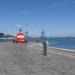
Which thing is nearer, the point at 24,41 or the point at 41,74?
the point at 41,74

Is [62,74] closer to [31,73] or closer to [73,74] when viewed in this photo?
[73,74]

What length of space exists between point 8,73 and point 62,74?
11.1 feet

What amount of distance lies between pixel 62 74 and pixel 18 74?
2.69 metres

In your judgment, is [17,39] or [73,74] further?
[17,39]

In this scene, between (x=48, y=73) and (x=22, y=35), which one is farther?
(x=22, y=35)

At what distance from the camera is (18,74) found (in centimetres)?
1443

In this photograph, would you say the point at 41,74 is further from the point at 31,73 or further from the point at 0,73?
the point at 0,73

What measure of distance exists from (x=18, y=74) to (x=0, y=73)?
1202 millimetres

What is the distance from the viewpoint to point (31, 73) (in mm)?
14828

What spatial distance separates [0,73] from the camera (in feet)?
48.4

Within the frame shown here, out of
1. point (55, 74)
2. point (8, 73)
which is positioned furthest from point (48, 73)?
point (8, 73)

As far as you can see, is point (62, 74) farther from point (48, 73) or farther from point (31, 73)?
point (31, 73)

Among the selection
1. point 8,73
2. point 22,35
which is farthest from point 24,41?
point 8,73

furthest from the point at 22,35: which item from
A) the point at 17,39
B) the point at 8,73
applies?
the point at 8,73
